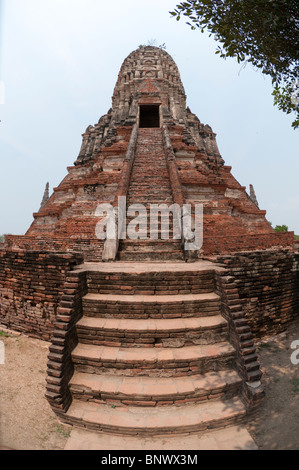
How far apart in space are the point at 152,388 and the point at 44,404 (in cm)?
151

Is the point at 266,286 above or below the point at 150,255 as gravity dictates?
below

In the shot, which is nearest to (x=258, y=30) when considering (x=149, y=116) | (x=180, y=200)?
(x=180, y=200)

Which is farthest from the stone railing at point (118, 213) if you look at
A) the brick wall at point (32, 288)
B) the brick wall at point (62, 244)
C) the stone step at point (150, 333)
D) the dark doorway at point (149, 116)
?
the dark doorway at point (149, 116)

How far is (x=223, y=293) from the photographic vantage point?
142 inches

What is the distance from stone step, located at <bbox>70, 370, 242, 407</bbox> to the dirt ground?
43 centimetres

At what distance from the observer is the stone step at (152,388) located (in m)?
2.84

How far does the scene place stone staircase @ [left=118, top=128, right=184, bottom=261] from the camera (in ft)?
19.2

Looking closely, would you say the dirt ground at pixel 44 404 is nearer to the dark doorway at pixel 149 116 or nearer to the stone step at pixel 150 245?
the stone step at pixel 150 245

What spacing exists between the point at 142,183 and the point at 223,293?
5901mm

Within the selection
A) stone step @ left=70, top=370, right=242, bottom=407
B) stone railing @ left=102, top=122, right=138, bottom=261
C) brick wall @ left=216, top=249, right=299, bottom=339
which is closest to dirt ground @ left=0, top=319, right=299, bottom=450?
stone step @ left=70, top=370, right=242, bottom=407

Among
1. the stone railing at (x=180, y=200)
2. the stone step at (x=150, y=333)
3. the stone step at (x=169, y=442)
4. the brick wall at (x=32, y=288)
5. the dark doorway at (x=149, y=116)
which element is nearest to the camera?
the stone step at (x=169, y=442)

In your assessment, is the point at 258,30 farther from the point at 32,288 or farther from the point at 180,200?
the point at 32,288

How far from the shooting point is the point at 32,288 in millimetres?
4543

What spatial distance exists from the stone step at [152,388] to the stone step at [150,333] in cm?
44
